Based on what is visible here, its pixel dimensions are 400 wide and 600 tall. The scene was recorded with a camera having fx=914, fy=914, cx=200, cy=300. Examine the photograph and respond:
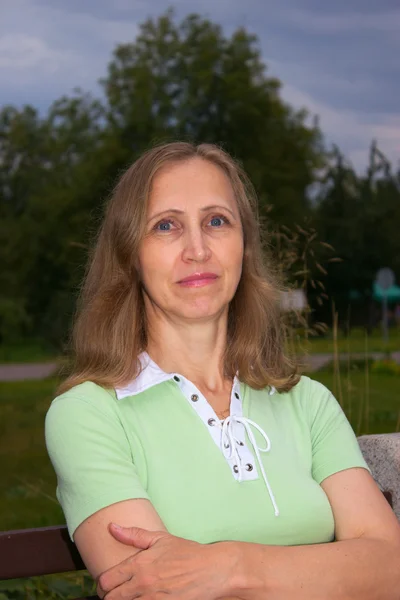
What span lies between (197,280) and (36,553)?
2.37ft

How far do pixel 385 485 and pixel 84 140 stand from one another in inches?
836

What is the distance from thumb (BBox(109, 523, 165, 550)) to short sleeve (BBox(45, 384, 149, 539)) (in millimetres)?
69

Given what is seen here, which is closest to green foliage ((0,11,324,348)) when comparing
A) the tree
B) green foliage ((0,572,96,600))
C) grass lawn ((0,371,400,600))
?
the tree

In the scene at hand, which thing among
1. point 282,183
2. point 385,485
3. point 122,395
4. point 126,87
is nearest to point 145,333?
point 122,395

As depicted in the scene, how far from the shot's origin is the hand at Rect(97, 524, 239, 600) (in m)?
1.78

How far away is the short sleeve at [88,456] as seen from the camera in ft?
6.20

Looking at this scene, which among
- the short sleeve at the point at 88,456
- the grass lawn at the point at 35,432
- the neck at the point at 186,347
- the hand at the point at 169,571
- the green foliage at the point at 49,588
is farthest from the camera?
the grass lawn at the point at 35,432

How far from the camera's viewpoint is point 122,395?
6.82 feet

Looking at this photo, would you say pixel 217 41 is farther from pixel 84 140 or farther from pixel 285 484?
pixel 285 484

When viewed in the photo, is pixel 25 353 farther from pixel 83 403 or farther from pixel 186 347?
pixel 83 403

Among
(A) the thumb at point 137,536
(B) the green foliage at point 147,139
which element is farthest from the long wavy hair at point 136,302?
(B) the green foliage at point 147,139

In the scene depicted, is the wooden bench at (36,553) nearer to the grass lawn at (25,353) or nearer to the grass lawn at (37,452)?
the grass lawn at (37,452)

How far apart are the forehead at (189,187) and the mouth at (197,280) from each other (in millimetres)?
172

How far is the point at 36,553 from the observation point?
2.05 metres
